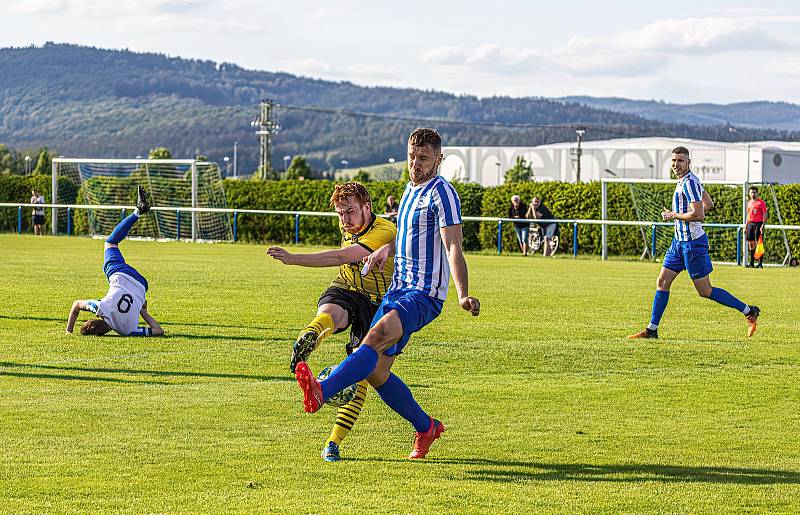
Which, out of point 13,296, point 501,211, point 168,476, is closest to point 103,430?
Result: point 168,476

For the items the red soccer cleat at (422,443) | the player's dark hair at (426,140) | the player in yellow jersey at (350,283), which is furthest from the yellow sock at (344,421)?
the player's dark hair at (426,140)

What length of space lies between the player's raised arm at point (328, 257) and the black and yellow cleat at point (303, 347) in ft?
1.37

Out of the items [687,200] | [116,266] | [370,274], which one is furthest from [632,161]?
[370,274]

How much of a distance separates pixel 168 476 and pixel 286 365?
190 inches

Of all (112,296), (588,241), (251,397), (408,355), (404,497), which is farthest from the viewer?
(588,241)

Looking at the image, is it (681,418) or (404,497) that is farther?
(681,418)

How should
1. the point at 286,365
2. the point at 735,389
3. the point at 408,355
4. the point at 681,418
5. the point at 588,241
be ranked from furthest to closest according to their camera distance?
the point at 588,241 < the point at 408,355 < the point at 286,365 < the point at 735,389 < the point at 681,418

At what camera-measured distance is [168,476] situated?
7.11 meters

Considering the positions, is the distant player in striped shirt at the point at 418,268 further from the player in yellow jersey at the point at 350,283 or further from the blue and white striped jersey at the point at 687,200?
the blue and white striped jersey at the point at 687,200

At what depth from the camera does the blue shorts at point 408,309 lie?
7.36 meters

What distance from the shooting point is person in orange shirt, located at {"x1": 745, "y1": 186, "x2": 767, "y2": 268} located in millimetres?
29766

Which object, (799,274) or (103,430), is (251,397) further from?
(799,274)

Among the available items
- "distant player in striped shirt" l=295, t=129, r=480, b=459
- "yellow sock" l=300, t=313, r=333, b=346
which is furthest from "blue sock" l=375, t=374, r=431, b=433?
"yellow sock" l=300, t=313, r=333, b=346

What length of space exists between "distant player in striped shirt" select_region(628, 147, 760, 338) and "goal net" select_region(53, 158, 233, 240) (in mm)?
27602
